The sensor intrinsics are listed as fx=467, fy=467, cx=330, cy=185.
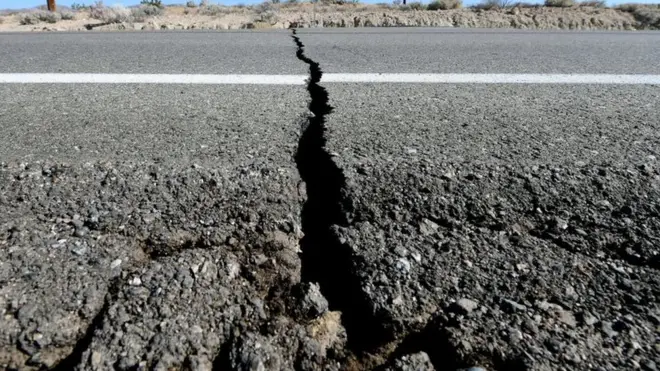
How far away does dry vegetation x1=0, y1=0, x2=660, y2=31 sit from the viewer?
37.8 feet

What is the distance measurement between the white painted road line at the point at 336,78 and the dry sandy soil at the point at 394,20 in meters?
8.24

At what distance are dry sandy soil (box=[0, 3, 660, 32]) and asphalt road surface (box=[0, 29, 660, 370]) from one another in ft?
31.7

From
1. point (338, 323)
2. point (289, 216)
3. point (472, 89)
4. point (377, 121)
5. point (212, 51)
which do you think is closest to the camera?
point (338, 323)

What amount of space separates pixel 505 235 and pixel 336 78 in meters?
2.00

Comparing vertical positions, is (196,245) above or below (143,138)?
below

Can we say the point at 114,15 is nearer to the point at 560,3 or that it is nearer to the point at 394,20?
the point at 394,20

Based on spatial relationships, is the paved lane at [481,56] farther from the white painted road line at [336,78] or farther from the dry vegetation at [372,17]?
the dry vegetation at [372,17]

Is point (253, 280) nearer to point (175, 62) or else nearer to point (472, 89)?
point (472, 89)

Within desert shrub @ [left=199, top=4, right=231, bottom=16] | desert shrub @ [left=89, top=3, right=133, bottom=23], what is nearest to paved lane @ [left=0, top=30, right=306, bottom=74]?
desert shrub @ [left=89, top=3, right=133, bottom=23]

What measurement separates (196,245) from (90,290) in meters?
0.27

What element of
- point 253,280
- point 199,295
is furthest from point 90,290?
point 253,280

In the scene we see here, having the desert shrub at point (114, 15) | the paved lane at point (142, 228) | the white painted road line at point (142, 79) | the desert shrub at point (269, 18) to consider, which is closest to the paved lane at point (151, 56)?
the white painted road line at point (142, 79)

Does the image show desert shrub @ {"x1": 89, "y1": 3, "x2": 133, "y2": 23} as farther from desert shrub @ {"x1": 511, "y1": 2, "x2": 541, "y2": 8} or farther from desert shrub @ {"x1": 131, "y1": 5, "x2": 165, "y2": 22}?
desert shrub @ {"x1": 511, "y1": 2, "x2": 541, "y2": 8}

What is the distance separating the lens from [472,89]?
8.99 ft
